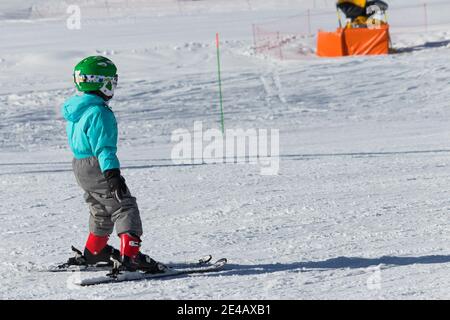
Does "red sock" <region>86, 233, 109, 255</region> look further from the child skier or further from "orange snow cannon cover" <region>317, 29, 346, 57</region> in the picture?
"orange snow cannon cover" <region>317, 29, 346, 57</region>

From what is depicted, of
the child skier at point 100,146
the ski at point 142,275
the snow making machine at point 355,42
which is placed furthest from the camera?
the snow making machine at point 355,42

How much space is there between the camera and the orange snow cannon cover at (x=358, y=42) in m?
24.0

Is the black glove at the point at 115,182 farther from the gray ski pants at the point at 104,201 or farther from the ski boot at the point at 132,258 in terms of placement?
the ski boot at the point at 132,258

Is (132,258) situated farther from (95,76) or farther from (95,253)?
(95,76)

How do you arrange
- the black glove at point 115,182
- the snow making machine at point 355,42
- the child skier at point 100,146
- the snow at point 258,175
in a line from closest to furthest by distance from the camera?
the black glove at point 115,182 → the child skier at point 100,146 → the snow at point 258,175 → the snow making machine at point 355,42

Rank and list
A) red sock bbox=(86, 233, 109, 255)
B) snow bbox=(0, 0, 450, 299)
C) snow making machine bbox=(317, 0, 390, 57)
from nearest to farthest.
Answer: snow bbox=(0, 0, 450, 299) < red sock bbox=(86, 233, 109, 255) < snow making machine bbox=(317, 0, 390, 57)

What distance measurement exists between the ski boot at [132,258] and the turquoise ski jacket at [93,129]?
510mm

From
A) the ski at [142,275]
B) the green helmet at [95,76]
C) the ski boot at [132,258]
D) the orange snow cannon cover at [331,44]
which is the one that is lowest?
the ski at [142,275]

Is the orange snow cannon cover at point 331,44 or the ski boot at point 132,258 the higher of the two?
the orange snow cannon cover at point 331,44

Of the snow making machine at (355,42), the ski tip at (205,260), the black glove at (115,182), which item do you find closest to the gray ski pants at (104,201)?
the black glove at (115,182)

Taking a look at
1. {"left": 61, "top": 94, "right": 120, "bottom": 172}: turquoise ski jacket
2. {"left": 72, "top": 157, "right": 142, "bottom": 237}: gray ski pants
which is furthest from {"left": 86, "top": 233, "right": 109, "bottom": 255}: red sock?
{"left": 61, "top": 94, "right": 120, "bottom": 172}: turquoise ski jacket

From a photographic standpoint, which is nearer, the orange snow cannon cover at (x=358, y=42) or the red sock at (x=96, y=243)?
the red sock at (x=96, y=243)

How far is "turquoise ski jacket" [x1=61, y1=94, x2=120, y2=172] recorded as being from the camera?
5.90m

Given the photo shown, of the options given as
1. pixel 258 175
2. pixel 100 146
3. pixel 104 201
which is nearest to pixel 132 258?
pixel 104 201
